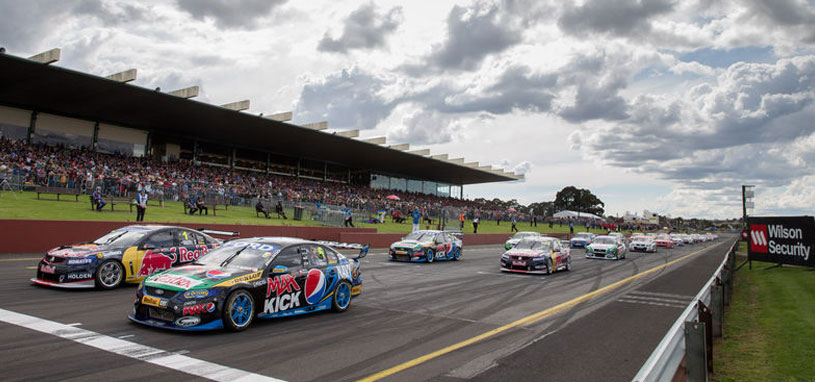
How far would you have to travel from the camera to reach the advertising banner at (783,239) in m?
16.8

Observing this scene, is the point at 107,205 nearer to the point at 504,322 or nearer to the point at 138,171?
the point at 138,171

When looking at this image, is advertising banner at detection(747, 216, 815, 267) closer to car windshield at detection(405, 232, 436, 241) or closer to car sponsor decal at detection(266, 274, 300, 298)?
car windshield at detection(405, 232, 436, 241)

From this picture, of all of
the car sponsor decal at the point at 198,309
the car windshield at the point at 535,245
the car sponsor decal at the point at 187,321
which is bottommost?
the car sponsor decal at the point at 187,321

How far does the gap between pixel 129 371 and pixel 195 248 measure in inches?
271

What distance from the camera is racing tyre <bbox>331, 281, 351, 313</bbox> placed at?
360 inches

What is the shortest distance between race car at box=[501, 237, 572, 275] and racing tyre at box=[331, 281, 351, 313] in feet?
30.7

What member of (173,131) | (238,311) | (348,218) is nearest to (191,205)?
(348,218)

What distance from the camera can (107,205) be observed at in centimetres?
2473

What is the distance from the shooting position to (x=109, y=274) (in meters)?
10.2

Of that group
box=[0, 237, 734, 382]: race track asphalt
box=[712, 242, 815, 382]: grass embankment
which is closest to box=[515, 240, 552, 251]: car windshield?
box=[0, 237, 734, 382]: race track asphalt

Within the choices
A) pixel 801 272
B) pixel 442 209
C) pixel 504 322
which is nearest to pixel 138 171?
pixel 442 209

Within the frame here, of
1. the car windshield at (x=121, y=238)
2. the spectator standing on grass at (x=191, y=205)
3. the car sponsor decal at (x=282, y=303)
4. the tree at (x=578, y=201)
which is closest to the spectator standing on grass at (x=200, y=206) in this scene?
the spectator standing on grass at (x=191, y=205)

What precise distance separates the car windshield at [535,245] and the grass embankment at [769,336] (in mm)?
5894

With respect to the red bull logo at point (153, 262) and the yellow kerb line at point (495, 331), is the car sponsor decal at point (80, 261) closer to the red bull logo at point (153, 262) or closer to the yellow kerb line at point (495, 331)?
the red bull logo at point (153, 262)
